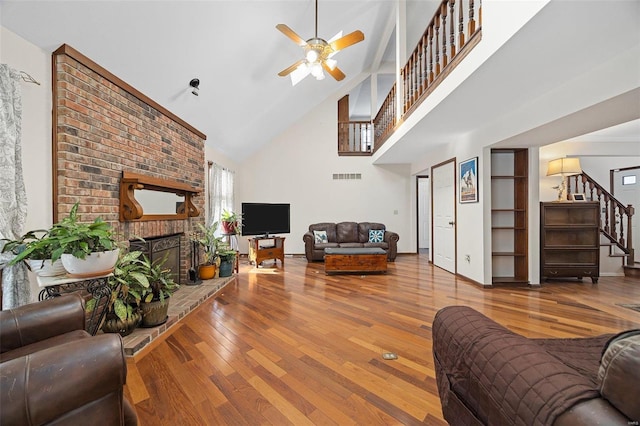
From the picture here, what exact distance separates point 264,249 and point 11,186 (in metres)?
3.76

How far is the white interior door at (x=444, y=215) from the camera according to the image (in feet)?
15.2

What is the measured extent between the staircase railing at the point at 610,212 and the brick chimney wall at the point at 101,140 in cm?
651

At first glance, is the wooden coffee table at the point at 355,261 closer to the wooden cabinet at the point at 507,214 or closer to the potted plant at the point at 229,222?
the wooden cabinet at the point at 507,214

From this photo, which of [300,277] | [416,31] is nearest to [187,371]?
[300,277]

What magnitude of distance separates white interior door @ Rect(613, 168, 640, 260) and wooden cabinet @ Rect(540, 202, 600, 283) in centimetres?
223

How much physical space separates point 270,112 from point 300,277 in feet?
10.7

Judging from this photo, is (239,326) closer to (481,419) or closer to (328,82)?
(481,419)

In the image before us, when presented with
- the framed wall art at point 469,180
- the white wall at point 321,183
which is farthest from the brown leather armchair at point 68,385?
the white wall at point 321,183

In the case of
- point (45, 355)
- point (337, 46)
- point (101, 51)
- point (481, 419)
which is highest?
point (337, 46)

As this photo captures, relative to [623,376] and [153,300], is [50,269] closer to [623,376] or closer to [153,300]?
[153,300]

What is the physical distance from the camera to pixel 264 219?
5.36 metres

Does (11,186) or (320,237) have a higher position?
(11,186)

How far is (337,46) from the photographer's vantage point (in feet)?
9.97

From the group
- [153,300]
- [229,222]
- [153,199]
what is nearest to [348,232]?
[229,222]
